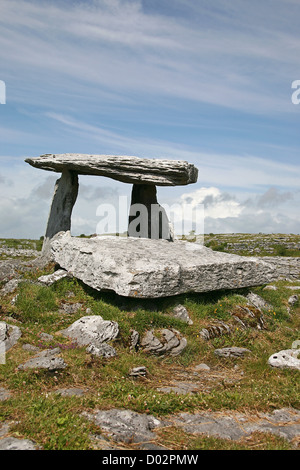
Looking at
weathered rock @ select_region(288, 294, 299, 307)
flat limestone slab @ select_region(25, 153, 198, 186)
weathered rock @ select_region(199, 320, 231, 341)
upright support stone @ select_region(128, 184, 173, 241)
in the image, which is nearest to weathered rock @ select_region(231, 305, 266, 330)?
weathered rock @ select_region(199, 320, 231, 341)

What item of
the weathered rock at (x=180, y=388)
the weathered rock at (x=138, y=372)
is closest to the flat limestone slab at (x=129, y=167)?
the weathered rock at (x=138, y=372)


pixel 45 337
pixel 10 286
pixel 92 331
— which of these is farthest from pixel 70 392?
pixel 10 286

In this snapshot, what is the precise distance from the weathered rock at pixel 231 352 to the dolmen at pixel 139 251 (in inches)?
93.9

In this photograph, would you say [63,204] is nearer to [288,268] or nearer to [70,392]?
[70,392]

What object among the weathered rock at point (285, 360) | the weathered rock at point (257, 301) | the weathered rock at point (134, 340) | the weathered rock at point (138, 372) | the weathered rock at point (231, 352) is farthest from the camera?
the weathered rock at point (257, 301)

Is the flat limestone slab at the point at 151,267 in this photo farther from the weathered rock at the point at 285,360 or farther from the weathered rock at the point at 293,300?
the weathered rock at the point at 285,360

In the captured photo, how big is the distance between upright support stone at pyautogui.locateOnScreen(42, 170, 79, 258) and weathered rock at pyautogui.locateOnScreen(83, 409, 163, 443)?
14.3m

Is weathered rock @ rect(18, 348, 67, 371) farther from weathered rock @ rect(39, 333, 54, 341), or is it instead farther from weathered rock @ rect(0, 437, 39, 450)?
weathered rock @ rect(0, 437, 39, 450)

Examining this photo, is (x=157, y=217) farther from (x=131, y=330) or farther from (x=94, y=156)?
(x=131, y=330)

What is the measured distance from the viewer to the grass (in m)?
6.56

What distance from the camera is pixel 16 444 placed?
6035 millimetres

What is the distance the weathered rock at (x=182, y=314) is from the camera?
1256 cm

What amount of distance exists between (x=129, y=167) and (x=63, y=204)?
13.9 ft
